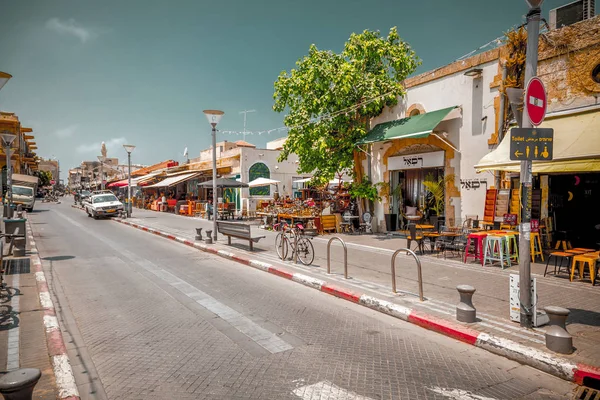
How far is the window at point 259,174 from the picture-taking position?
2731 centimetres

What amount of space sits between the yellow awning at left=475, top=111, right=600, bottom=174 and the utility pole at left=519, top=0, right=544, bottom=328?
3.22m

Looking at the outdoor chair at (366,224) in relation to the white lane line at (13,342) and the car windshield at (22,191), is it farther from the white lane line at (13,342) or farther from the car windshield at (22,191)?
the car windshield at (22,191)

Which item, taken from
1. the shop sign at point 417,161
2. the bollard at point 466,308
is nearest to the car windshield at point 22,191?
the shop sign at point 417,161

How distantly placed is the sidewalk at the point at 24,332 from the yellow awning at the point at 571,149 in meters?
8.50

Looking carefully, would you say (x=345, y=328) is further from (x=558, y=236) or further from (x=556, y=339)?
(x=558, y=236)

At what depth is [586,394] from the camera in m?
3.55

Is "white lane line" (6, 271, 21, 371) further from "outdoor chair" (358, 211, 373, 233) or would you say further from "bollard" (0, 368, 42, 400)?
"outdoor chair" (358, 211, 373, 233)

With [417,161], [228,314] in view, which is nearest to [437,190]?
[417,161]

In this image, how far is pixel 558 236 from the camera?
10695 mm

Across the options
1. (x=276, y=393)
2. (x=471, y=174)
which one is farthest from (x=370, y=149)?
(x=276, y=393)

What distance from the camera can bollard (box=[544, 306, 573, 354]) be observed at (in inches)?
163

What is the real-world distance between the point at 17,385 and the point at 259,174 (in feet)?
84.0

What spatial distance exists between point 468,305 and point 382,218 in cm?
1132

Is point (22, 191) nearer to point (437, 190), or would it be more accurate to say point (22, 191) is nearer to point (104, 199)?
point (104, 199)
